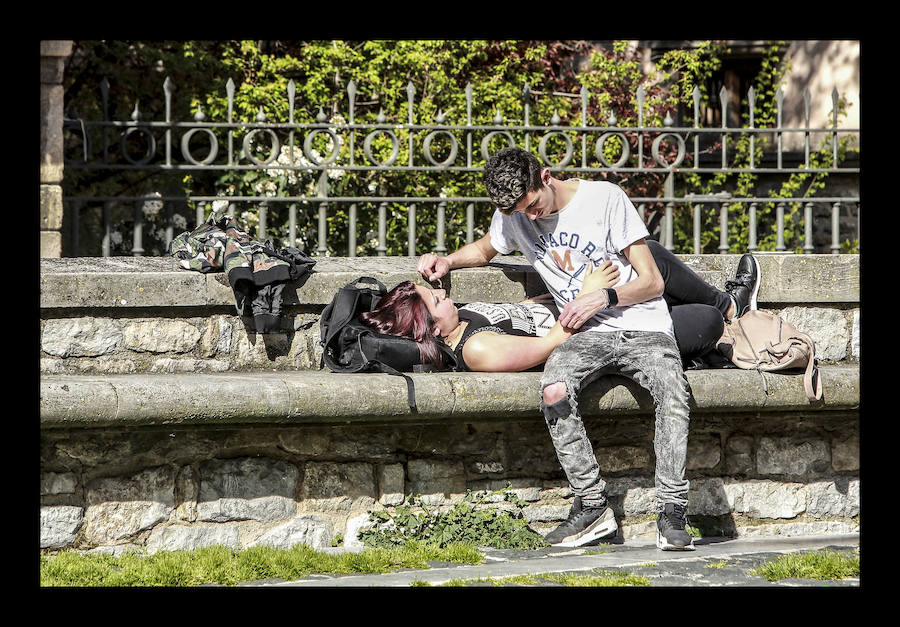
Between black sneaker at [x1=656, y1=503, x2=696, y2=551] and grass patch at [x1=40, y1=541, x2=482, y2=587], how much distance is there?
718mm

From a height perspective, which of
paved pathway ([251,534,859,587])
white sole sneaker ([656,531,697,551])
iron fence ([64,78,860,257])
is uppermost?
iron fence ([64,78,860,257])

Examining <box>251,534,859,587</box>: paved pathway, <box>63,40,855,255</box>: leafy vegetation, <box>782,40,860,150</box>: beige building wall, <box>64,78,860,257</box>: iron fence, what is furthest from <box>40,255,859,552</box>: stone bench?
<box>782,40,860,150</box>: beige building wall

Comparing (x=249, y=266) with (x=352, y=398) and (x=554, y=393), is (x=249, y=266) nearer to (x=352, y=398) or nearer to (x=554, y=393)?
(x=352, y=398)

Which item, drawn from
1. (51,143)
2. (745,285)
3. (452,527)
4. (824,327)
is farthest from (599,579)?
(51,143)

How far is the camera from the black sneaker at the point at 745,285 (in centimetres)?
492

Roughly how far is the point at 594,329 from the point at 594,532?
0.80 m

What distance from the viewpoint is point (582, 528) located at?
4164mm

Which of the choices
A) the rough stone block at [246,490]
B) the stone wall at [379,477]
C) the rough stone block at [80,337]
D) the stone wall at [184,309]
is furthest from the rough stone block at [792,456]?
the rough stone block at [80,337]

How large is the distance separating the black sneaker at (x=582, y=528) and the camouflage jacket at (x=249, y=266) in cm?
149

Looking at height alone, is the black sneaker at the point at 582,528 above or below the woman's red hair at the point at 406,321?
below

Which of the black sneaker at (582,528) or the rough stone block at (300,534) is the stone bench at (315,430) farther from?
the black sneaker at (582,528)

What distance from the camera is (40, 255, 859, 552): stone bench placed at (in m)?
4.06

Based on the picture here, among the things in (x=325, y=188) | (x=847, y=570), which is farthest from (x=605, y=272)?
(x=325, y=188)

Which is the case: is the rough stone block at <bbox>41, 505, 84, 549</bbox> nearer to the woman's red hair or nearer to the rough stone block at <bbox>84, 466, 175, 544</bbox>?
the rough stone block at <bbox>84, 466, 175, 544</bbox>
